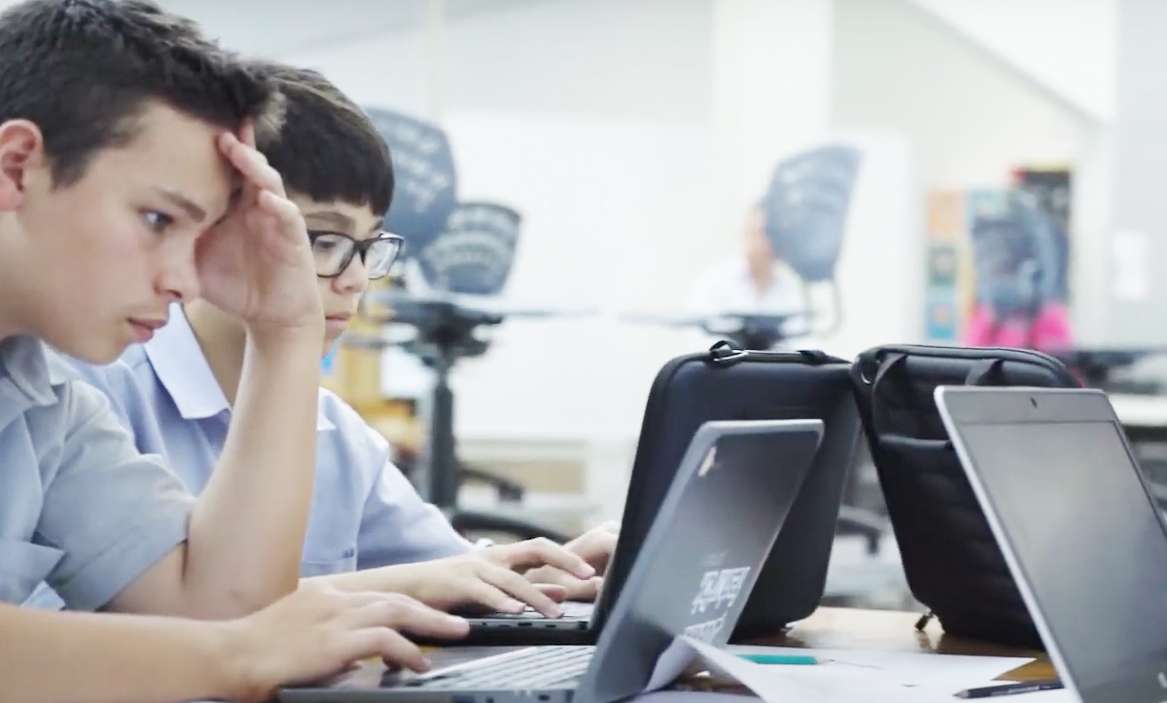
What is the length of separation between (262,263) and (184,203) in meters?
0.17

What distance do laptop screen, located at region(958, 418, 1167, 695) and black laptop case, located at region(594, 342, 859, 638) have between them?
17cm

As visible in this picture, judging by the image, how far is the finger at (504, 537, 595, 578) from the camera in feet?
4.25

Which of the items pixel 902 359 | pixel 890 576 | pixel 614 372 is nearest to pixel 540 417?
pixel 614 372

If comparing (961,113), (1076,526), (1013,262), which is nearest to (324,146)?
(1076,526)

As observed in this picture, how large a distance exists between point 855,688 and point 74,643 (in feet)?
1.55

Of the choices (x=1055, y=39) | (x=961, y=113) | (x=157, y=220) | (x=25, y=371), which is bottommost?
(x=25, y=371)

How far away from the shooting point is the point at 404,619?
3.35 ft

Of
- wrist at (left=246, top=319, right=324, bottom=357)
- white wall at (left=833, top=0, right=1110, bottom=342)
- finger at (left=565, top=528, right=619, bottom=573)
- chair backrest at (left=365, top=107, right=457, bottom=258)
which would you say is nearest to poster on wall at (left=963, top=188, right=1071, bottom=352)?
white wall at (left=833, top=0, right=1110, bottom=342)

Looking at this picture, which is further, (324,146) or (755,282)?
(755,282)

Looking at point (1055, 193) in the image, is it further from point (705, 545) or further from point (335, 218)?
point (705, 545)

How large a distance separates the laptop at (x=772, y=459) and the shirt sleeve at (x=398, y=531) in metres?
0.32

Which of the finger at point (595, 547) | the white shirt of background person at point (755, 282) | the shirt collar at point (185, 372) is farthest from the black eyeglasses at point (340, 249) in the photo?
the white shirt of background person at point (755, 282)

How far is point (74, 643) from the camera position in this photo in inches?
36.9

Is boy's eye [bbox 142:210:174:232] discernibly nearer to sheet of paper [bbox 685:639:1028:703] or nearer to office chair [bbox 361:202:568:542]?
sheet of paper [bbox 685:639:1028:703]
